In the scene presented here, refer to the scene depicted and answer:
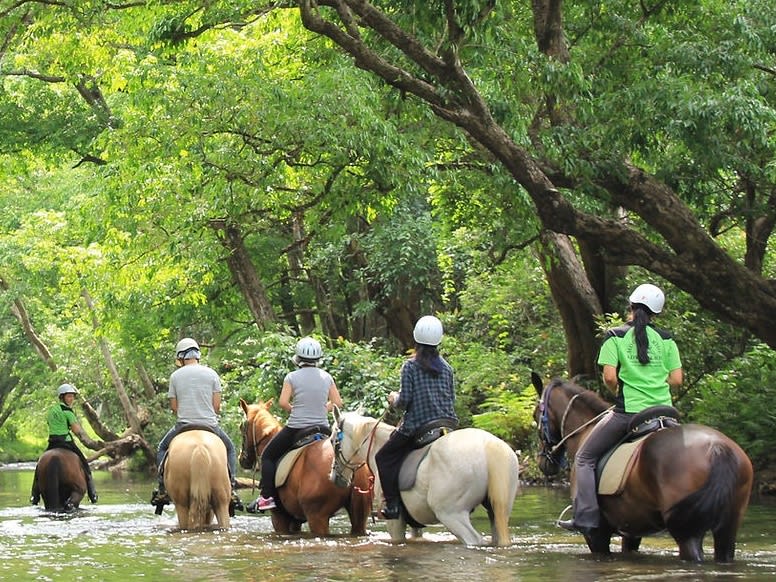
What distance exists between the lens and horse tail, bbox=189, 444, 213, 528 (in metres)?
14.1

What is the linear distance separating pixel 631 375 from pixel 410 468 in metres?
2.41

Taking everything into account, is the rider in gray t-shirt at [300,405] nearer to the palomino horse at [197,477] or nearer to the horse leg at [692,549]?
the palomino horse at [197,477]

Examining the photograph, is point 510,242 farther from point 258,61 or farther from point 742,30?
point 742,30

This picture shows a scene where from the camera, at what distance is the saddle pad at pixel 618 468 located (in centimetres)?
1012

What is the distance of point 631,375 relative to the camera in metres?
10.4

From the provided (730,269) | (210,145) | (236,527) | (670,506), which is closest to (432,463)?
(670,506)

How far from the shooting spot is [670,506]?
9.56 m

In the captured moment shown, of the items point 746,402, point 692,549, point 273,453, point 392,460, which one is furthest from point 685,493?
point 746,402

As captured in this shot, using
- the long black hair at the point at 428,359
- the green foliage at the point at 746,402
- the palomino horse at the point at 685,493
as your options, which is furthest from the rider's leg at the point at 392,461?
the green foliage at the point at 746,402

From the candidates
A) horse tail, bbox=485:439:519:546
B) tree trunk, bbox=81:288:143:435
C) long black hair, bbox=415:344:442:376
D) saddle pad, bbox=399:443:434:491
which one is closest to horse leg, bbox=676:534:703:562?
horse tail, bbox=485:439:519:546

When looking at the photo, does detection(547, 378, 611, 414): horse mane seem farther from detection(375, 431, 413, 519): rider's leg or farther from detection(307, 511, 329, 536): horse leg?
detection(307, 511, 329, 536): horse leg

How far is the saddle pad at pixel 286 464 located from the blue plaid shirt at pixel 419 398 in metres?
2.42

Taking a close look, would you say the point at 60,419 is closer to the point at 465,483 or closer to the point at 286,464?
the point at 286,464

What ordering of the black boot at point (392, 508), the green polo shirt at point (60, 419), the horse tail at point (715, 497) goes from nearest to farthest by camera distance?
the horse tail at point (715, 497), the black boot at point (392, 508), the green polo shirt at point (60, 419)
